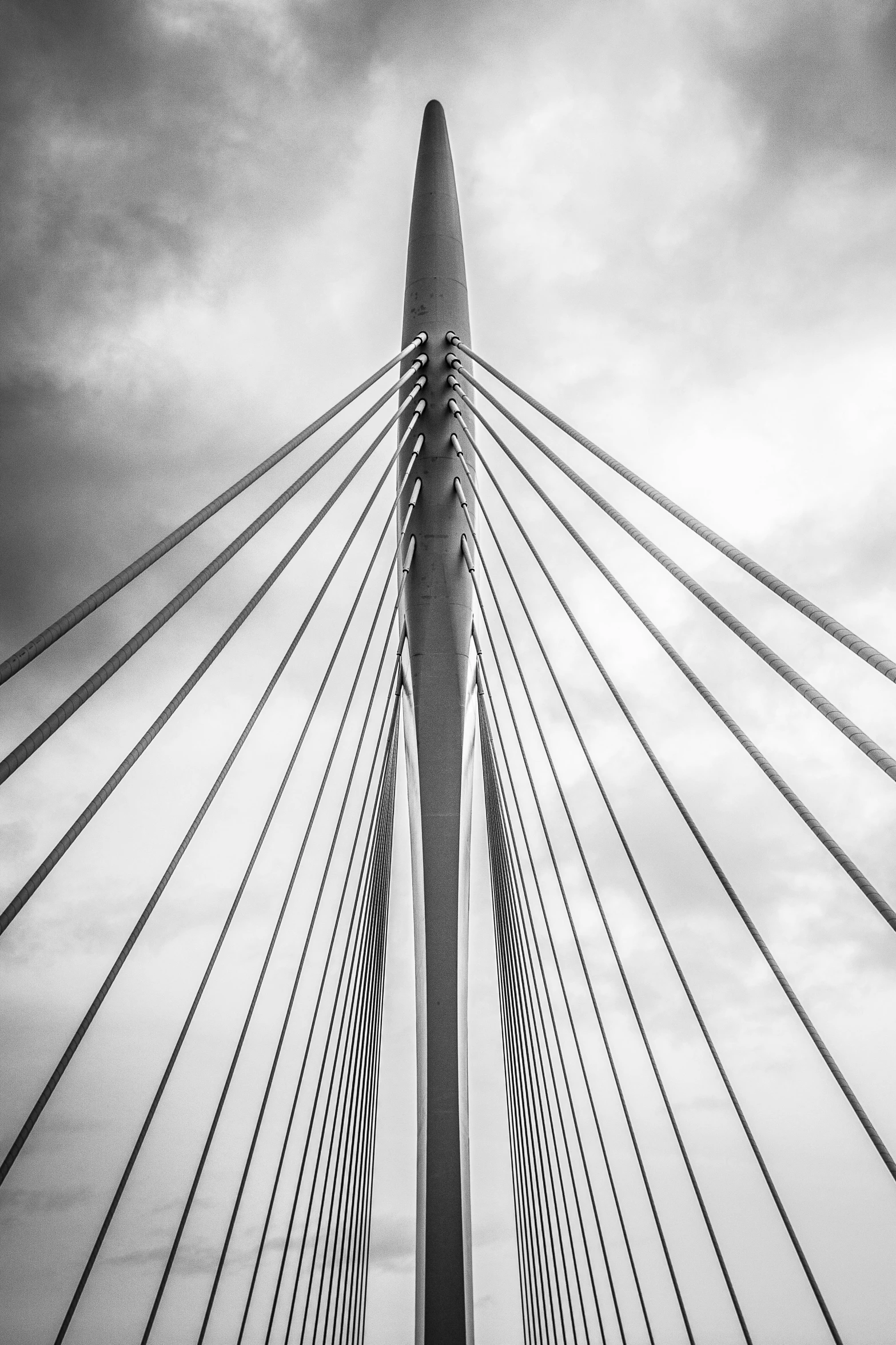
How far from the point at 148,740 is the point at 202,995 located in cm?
416

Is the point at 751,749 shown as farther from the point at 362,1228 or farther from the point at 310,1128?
the point at 362,1228

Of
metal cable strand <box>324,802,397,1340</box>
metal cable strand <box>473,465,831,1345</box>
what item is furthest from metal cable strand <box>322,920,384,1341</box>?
metal cable strand <box>473,465,831,1345</box>

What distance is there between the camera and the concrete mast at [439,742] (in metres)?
13.1

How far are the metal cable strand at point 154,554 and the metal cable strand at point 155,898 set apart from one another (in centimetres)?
141

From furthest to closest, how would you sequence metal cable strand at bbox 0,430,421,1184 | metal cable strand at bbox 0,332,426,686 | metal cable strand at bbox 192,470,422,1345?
metal cable strand at bbox 192,470,422,1345, metal cable strand at bbox 0,430,421,1184, metal cable strand at bbox 0,332,426,686

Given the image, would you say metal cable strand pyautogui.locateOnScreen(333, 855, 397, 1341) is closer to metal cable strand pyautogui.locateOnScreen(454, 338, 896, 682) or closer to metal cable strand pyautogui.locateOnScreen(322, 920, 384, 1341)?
metal cable strand pyautogui.locateOnScreen(322, 920, 384, 1341)

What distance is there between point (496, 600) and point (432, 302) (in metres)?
5.03

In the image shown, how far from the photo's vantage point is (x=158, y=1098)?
9656 mm

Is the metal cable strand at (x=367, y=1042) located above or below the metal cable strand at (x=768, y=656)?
above

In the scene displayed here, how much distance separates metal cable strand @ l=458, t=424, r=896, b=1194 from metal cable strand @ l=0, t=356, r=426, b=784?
3.56m

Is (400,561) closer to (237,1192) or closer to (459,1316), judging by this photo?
(237,1192)

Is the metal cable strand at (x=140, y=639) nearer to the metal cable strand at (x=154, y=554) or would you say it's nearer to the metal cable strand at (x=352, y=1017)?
the metal cable strand at (x=154, y=554)

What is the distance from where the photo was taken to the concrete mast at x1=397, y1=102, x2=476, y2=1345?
13.1m

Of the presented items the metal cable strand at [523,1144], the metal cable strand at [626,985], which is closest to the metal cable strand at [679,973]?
the metal cable strand at [626,985]
